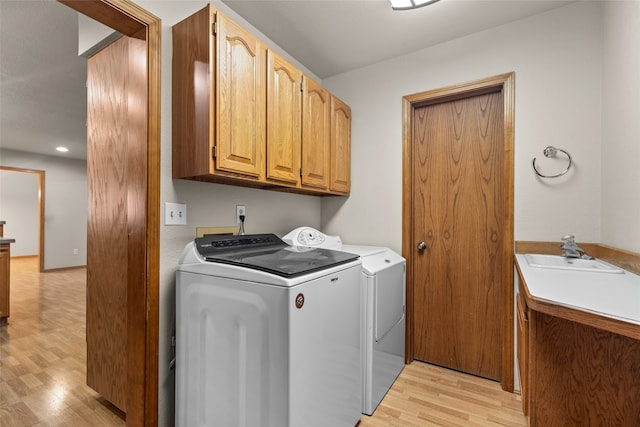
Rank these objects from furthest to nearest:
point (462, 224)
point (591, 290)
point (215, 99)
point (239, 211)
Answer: point (462, 224) → point (239, 211) → point (215, 99) → point (591, 290)

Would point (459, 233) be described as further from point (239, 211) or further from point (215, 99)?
point (215, 99)

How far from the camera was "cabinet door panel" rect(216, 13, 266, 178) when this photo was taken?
1.39 metres

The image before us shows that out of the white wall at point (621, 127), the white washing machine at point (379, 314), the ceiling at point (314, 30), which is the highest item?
the ceiling at point (314, 30)

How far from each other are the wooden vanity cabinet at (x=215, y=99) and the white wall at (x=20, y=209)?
8323 mm

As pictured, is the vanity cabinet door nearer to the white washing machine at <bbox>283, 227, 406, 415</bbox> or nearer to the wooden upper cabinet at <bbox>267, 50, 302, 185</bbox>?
the white washing machine at <bbox>283, 227, 406, 415</bbox>

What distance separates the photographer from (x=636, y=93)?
130cm

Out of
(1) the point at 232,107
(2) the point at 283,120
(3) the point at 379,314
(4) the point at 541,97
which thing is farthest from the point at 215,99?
(4) the point at 541,97

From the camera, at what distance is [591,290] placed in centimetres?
96

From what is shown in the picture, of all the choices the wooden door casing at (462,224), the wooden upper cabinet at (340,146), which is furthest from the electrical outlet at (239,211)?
the wooden door casing at (462,224)

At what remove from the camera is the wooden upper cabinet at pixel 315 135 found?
6.62 ft

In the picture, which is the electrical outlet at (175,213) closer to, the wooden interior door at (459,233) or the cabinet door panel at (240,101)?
the cabinet door panel at (240,101)

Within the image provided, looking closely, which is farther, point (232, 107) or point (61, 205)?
point (61, 205)

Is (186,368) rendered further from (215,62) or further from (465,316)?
(465,316)

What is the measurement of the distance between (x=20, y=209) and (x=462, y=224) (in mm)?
9891
